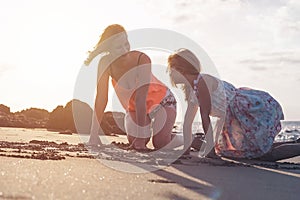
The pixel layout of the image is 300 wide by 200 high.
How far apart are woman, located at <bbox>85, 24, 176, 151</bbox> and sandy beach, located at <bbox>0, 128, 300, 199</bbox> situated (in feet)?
3.93

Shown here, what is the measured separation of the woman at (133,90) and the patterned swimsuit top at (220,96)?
62cm

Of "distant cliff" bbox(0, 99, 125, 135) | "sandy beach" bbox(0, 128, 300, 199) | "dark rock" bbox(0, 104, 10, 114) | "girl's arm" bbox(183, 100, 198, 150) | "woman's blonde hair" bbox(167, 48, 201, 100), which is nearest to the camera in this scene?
"sandy beach" bbox(0, 128, 300, 199)

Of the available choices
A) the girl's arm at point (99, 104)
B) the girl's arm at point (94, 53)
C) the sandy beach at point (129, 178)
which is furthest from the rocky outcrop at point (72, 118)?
the sandy beach at point (129, 178)

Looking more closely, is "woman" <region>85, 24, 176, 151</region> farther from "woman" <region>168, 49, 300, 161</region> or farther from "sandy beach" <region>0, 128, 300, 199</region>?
"sandy beach" <region>0, 128, 300, 199</region>

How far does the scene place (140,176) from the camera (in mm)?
3859

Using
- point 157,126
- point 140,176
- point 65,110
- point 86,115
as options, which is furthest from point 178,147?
point 65,110

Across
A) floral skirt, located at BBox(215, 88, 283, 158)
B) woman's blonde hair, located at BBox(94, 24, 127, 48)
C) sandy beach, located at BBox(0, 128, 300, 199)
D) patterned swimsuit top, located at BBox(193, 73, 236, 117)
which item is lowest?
sandy beach, located at BBox(0, 128, 300, 199)

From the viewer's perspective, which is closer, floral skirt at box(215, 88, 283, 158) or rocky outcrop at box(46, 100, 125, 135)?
floral skirt at box(215, 88, 283, 158)

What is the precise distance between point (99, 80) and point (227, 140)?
1671mm

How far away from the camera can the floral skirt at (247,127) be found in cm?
664

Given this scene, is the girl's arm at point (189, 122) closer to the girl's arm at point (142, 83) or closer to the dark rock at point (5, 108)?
the girl's arm at point (142, 83)

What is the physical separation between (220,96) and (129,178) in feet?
9.56

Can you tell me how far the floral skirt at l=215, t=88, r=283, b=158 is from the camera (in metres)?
6.64

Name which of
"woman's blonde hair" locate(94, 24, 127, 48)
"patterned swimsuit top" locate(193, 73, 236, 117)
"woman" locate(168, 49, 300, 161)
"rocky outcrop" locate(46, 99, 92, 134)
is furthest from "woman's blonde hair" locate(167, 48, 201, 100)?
"rocky outcrop" locate(46, 99, 92, 134)
